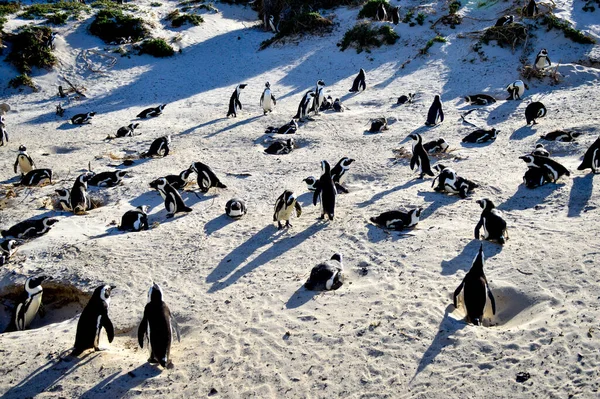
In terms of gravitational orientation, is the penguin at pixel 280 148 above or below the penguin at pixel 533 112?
below

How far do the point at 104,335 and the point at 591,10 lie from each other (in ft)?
63.8

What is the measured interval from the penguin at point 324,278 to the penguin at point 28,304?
311 cm

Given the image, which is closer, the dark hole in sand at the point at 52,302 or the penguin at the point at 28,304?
the penguin at the point at 28,304

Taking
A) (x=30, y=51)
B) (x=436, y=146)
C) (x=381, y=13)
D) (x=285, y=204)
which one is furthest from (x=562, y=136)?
(x=30, y=51)

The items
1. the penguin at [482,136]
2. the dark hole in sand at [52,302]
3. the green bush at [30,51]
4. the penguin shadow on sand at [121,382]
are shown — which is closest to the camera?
the penguin shadow on sand at [121,382]

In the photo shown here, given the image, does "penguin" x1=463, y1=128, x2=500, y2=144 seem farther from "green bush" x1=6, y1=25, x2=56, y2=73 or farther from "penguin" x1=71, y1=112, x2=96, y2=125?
"green bush" x1=6, y1=25, x2=56, y2=73

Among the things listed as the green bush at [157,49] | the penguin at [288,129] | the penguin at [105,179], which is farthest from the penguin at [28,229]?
the green bush at [157,49]

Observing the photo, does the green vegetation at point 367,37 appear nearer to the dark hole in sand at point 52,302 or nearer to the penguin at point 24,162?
the penguin at point 24,162

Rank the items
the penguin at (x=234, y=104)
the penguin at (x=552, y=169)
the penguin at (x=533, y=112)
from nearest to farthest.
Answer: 1. the penguin at (x=552, y=169)
2. the penguin at (x=533, y=112)
3. the penguin at (x=234, y=104)

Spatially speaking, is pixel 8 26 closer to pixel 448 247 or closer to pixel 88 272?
pixel 88 272

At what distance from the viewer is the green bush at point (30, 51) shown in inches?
717

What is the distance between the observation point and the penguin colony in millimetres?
5109

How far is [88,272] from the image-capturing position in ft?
21.9

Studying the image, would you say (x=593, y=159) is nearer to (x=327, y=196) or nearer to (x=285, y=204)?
(x=327, y=196)
